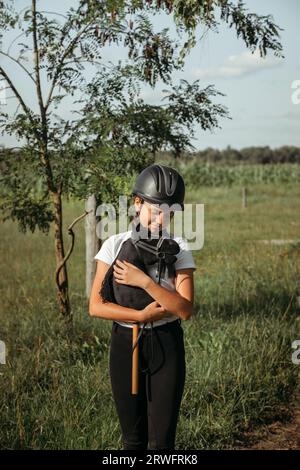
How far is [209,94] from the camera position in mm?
4953

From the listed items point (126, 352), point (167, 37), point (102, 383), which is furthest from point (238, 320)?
point (126, 352)

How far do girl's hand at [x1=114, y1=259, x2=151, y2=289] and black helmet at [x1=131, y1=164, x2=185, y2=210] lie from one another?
31cm

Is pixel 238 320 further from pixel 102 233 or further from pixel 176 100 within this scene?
pixel 176 100

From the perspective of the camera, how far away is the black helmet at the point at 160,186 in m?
2.51

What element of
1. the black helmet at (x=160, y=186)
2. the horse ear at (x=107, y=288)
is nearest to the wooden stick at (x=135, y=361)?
the horse ear at (x=107, y=288)

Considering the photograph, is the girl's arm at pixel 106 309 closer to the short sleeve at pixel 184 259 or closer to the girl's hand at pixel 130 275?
the girl's hand at pixel 130 275

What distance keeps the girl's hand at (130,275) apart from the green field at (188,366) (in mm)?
1393

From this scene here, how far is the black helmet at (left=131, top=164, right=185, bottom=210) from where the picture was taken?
2.51 metres

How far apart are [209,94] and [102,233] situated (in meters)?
1.90

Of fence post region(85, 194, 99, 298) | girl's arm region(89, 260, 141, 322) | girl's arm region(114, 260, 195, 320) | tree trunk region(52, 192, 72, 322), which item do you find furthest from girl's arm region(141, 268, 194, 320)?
fence post region(85, 194, 99, 298)

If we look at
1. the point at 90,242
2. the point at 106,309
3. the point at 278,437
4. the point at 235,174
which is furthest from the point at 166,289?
the point at 235,174

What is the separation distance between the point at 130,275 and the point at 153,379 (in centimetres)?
49

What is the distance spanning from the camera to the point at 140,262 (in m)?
2.49

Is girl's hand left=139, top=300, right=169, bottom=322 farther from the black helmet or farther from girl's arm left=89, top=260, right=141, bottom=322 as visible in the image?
the black helmet
